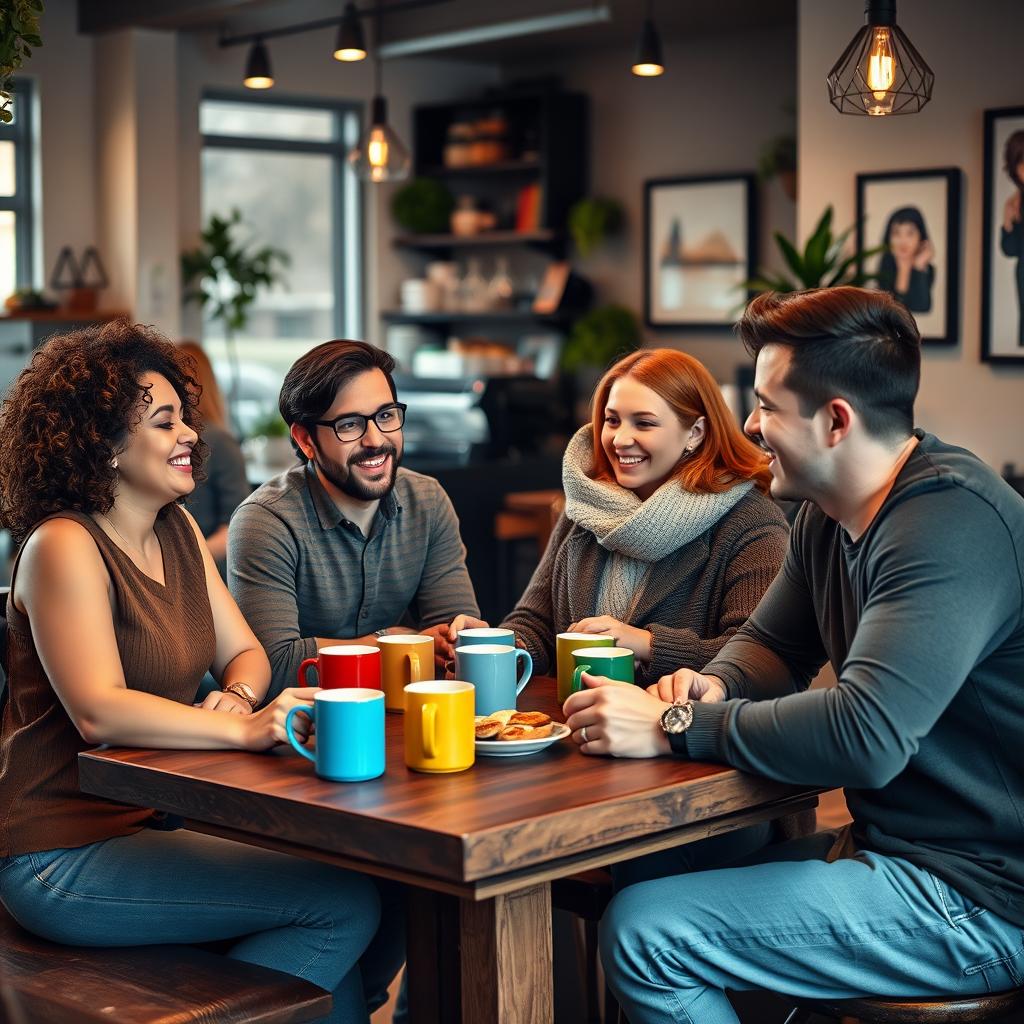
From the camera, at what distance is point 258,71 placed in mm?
5645

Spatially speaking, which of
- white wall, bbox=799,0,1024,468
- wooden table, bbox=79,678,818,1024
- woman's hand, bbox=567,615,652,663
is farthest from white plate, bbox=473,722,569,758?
white wall, bbox=799,0,1024,468

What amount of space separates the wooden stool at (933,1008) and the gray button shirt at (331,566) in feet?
3.40

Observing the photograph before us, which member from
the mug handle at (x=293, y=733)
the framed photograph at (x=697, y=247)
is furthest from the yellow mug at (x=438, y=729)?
the framed photograph at (x=697, y=247)

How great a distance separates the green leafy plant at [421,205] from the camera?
8.12m

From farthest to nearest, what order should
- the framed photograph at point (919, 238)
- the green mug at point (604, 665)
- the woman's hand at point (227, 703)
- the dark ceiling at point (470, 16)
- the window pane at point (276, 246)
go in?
1. the window pane at point (276, 246)
2. the dark ceiling at point (470, 16)
3. the framed photograph at point (919, 238)
4. the woman's hand at point (227, 703)
5. the green mug at point (604, 665)

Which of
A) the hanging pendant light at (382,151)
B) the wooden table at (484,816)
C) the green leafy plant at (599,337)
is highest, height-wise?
the hanging pendant light at (382,151)

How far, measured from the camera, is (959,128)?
205 inches

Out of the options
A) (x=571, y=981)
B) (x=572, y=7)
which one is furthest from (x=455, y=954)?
(x=572, y=7)

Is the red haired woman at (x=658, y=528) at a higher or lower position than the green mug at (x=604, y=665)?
higher

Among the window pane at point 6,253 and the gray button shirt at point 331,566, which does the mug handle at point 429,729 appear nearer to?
the gray button shirt at point 331,566

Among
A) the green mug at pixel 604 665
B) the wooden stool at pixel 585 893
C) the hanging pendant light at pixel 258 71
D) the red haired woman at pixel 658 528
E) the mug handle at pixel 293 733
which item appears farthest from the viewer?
the hanging pendant light at pixel 258 71

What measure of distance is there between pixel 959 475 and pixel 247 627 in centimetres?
109

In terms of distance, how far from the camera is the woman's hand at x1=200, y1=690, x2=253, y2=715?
2125 millimetres

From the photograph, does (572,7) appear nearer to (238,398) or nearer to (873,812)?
(238,398)
